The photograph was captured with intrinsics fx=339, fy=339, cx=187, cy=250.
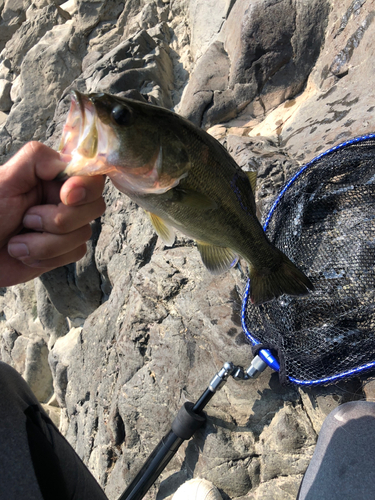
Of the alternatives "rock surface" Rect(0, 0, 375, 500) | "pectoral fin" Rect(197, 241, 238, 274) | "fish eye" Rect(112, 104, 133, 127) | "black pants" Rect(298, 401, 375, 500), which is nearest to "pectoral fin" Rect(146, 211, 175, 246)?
"pectoral fin" Rect(197, 241, 238, 274)

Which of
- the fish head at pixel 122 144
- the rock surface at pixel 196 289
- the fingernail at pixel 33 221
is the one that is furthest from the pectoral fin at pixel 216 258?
the rock surface at pixel 196 289

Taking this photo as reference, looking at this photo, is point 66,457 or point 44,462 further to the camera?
point 66,457

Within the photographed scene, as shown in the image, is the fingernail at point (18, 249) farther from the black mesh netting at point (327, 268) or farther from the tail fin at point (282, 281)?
the black mesh netting at point (327, 268)

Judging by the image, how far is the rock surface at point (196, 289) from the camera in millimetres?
2627

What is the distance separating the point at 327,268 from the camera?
2.61 meters

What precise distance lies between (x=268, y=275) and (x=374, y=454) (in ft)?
3.64

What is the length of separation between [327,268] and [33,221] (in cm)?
209

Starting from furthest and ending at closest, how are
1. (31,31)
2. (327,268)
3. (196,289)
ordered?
(31,31) < (196,289) < (327,268)

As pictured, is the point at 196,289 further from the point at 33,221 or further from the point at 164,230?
the point at 33,221

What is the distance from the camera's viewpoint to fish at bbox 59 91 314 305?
4.51 feet

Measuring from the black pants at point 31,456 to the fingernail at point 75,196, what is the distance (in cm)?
100

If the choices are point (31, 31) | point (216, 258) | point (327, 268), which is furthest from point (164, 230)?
point (31, 31)

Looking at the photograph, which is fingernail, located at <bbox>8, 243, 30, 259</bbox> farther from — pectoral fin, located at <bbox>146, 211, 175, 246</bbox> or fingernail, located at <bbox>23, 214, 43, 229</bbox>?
pectoral fin, located at <bbox>146, 211, 175, 246</bbox>

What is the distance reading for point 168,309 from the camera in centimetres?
316
